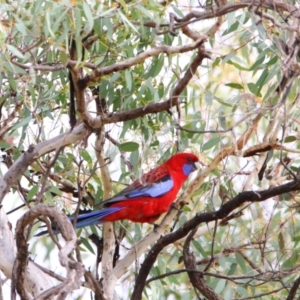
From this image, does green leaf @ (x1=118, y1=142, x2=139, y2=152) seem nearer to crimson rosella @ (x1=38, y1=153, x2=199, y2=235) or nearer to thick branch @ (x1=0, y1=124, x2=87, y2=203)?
thick branch @ (x1=0, y1=124, x2=87, y2=203)

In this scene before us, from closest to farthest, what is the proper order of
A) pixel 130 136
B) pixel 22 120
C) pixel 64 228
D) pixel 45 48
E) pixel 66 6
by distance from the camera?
pixel 64 228
pixel 66 6
pixel 45 48
pixel 22 120
pixel 130 136

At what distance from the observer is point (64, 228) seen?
2.10m

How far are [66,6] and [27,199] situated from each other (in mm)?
996

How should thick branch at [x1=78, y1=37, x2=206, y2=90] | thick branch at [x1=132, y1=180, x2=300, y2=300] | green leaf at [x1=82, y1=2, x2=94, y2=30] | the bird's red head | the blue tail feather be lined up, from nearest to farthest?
green leaf at [x1=82, y1=2, x2=94, y2=30] → thick branch at [x1=132, y1=180, x2=300, y2=300] → thick branch at [x1=78, y1=37, x2=206, y2=90] → the blue tail feather → the bird's red head

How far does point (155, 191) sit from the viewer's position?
12.3ft

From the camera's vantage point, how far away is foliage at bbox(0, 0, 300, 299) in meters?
2.62

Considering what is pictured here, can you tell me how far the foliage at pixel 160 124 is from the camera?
2625mm

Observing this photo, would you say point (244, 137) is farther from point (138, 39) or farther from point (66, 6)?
point (66, 6)

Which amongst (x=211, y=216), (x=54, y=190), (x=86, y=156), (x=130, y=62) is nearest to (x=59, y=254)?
(x=211, y=216)

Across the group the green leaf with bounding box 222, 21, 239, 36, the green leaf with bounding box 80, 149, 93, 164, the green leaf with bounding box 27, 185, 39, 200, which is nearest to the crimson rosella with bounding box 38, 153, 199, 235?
the green leaf with bounding box 80, 149, 93, 164

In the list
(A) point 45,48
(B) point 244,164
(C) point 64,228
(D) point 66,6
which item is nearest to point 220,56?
(B) point 244,164

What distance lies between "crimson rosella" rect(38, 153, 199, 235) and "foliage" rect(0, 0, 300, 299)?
0.07m

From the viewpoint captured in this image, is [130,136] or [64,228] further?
[130,136]

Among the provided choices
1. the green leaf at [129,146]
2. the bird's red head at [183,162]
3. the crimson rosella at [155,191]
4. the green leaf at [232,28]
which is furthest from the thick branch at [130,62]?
the bird's red head at [183,162]
